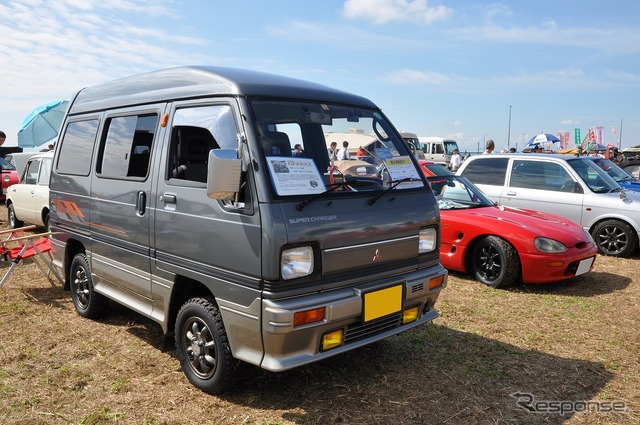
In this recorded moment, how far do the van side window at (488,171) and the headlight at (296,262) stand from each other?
6689 millimetres

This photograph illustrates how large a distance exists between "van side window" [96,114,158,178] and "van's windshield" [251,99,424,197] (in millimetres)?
1146

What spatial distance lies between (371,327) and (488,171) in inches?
251

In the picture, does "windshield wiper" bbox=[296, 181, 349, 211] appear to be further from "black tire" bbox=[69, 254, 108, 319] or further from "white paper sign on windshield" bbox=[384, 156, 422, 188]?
"black tire" bbox=[69, 254, 108, 319]

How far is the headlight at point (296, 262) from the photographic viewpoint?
9.82 ft

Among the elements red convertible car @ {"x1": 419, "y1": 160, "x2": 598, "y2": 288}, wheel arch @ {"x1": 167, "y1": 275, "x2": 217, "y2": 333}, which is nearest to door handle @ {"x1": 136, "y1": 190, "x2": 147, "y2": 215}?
wheel arch @ {"x1": 167, "y1": 275, "x2": 217, "y2": 333}

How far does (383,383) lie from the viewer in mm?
3756

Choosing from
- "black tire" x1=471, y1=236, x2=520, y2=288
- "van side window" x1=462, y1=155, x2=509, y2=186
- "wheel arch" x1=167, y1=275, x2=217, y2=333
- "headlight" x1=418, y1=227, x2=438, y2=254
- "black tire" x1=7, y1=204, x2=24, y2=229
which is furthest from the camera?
"black tire" x1=7, y1=204, x2=24, y2=229

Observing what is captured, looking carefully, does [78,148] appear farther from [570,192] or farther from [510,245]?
[570,192]

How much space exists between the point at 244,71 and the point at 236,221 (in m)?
1.32

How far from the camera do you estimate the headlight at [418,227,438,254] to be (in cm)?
383

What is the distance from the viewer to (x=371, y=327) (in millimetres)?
3451

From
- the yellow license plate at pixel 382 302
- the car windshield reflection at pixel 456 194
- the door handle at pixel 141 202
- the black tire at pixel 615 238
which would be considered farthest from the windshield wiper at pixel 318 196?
the black tire at pixel 615 238

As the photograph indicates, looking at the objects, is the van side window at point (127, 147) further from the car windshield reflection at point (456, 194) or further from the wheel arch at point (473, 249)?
the car windshield reflection at point (456, 194)

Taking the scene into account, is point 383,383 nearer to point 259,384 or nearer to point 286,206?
point 259,384
